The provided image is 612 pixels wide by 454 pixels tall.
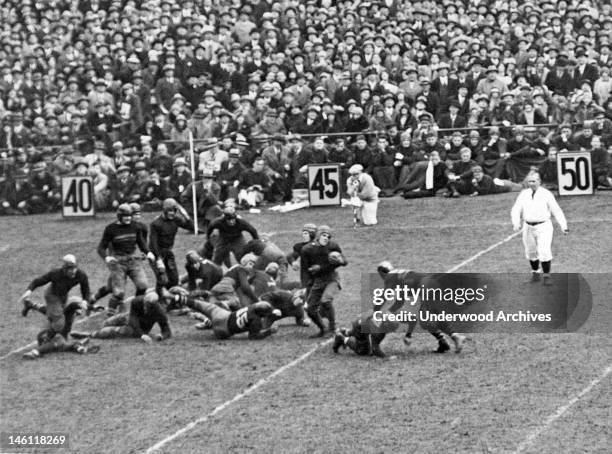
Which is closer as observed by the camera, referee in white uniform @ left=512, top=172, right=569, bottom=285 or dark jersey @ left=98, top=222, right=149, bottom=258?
referee in white uniform @ left=512, top=172, right=569, bottom=285

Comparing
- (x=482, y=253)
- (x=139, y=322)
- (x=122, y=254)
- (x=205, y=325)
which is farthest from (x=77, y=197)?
(x=139, y=322)

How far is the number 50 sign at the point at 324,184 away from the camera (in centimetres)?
3488

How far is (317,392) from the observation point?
2259 centimetres

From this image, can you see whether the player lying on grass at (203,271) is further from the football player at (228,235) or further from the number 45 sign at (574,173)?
the number 45 sign at (574,173)

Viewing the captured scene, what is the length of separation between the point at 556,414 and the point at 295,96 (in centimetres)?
1757

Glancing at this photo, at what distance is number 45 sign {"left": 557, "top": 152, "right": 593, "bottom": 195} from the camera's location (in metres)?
33.7

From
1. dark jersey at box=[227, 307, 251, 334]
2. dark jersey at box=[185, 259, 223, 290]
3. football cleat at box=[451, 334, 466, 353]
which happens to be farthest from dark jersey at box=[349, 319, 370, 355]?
dark jersey at box=[185, 259, 223, 290]

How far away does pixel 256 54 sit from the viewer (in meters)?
38.6

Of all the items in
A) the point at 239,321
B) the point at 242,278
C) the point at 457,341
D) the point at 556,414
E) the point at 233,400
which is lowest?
the point at 556,414

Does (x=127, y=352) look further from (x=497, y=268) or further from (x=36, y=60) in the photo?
(x=36, y=60)

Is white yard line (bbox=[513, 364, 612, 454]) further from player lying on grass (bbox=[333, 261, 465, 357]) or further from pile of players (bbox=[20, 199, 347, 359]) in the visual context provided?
pile of players (bbox=[20, 199, 347, 359])

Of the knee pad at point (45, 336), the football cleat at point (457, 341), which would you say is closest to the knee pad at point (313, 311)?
the football cleat at point (457, 341)

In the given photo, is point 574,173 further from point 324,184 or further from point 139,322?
point 139,322

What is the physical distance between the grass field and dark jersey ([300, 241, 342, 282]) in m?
1.03
